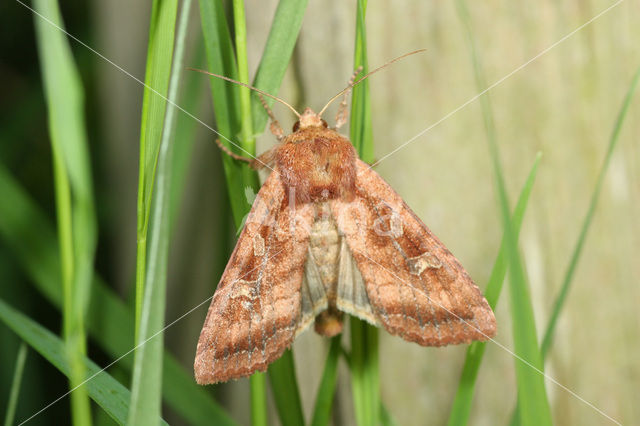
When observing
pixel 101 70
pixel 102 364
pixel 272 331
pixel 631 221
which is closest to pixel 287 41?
pixel 272 331

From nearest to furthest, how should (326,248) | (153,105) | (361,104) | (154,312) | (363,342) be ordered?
(154,312) < (153,105) < (361,104) < (363,342) < (326,248)

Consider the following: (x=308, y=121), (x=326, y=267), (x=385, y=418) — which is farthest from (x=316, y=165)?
(x=385, y=418)

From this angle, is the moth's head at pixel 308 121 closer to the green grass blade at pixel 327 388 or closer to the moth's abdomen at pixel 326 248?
the moth's abdomen at pixel 326 248

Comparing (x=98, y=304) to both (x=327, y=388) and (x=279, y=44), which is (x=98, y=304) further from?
(x=279, y=44)

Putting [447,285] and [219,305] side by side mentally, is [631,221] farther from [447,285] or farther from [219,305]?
[219,305]

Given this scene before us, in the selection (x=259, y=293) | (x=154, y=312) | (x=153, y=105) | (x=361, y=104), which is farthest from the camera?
(x=259, y=293)

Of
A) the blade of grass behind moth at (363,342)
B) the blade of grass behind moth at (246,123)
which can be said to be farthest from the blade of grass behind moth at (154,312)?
the blade of grass behind moth at (363,342)

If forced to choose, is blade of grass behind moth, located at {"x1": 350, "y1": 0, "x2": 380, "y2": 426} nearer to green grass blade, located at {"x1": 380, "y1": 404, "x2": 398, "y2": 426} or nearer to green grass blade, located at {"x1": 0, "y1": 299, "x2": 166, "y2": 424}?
green grass blade, located at {"x1": 380, "y1": 404, "x2": 398, "y2": 426}
